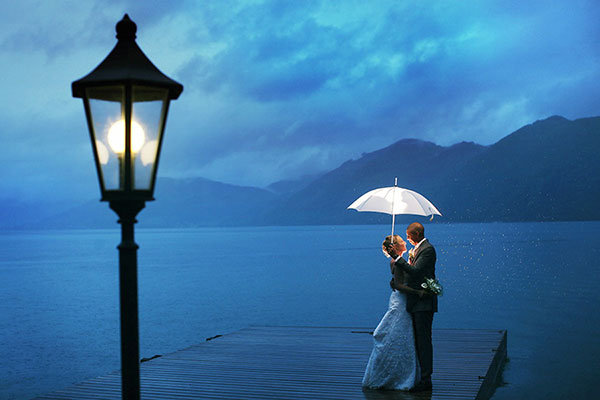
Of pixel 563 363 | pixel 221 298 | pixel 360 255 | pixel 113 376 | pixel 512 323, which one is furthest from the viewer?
pixel 360 255

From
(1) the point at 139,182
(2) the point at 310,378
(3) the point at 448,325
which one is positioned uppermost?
(1) the point at 139,182

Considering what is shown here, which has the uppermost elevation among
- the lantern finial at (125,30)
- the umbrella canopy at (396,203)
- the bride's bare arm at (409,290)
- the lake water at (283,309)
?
the lantern finial at (125,30)

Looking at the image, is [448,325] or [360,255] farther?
[360,255]

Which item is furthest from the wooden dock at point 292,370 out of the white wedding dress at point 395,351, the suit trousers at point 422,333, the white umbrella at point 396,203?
the white umbrella at point 396,203

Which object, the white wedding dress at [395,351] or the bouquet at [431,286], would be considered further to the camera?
the white wedding dress at [395,351]

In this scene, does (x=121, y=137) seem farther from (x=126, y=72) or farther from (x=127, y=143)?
(x=126, y=72)

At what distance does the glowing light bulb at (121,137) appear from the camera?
3.17 metres

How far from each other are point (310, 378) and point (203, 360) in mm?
2052

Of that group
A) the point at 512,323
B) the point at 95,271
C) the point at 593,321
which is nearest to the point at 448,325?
the point at 512,323

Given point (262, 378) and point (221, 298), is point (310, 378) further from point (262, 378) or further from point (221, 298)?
point (221, 298)

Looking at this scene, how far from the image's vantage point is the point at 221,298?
35.4 m

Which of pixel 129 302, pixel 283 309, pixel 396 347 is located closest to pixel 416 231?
pixel 396 347

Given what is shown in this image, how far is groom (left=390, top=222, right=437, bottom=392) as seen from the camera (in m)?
6.64

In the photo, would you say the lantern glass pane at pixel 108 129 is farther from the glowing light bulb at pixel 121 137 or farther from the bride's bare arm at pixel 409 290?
the bride's bare arm at pixel 409 290
